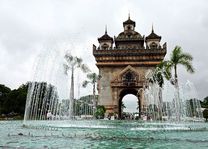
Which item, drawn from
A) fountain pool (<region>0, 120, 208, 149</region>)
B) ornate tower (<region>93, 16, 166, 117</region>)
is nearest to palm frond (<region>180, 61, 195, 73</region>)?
fountain pool (<region>0, 120, 208, 149</region>)

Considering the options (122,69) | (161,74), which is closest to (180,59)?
(161,74)

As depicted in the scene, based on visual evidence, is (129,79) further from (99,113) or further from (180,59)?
(180,59)

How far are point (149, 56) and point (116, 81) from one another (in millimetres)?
7026

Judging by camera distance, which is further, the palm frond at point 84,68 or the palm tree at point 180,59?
the palm frond at point 84,68

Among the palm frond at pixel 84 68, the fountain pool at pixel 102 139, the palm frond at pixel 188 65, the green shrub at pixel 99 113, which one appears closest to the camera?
the fountain pool at pixel 102 139

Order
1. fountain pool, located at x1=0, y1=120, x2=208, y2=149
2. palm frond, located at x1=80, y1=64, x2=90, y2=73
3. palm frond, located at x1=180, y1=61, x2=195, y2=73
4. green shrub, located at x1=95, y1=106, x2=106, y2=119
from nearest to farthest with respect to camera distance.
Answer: fountain pool, located at x1=0, y1=120, x2=208, y2=149 → palm frond, located at x1=180, y1=61, x2=195, y2=73 → green shrub, located at x1=95, y1=106, x2=106, y2=119 → palm frond, located at x1=80, y1=64, x2=90, y2=73

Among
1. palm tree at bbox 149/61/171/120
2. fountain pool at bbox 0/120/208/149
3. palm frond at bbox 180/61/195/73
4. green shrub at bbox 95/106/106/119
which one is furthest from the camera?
green shrub at bbox 95/106/106/119

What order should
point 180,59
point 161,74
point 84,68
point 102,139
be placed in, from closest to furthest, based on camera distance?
point 102,139, point 180,59, point 161,74, point 84,68

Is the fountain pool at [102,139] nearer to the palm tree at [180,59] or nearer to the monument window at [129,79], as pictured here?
the palm tree at [180,59]

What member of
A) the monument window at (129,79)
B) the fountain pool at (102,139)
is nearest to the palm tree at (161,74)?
the monument window at (129,79)

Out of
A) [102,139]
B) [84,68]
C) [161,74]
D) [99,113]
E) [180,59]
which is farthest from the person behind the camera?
[84,68]

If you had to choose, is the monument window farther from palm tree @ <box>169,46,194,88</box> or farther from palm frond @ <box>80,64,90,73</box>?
palm tree @ <box>169,46,194,88</box>

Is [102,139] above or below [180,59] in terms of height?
below

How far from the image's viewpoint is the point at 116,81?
53500 millimetres
